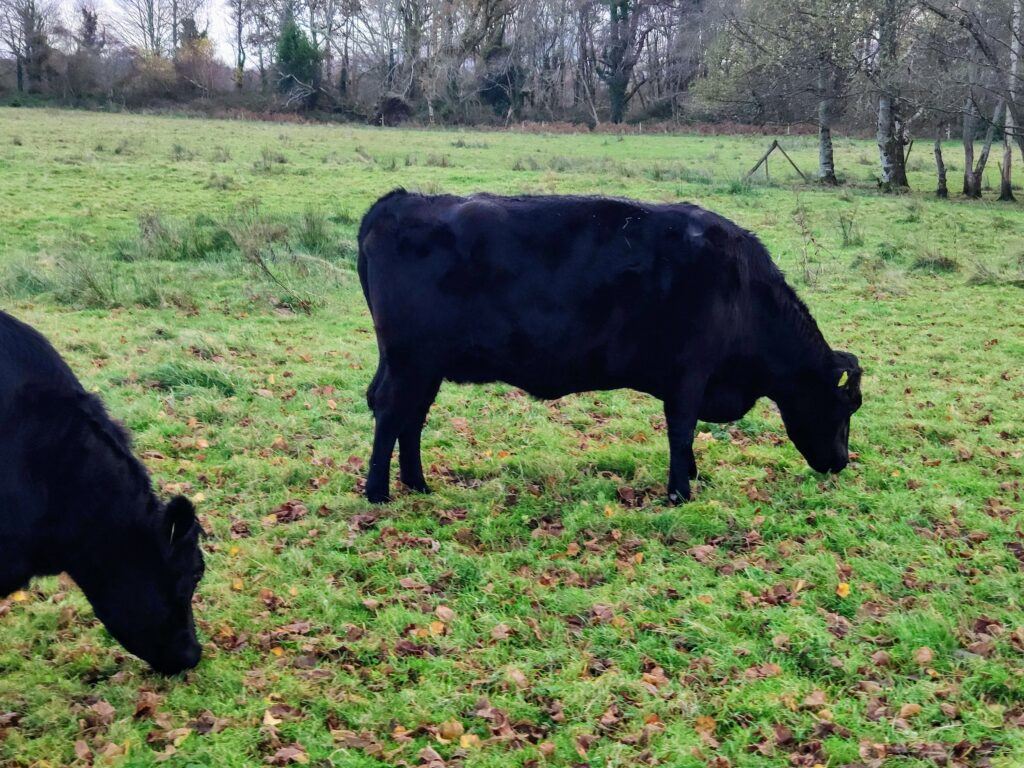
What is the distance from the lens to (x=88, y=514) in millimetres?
4055

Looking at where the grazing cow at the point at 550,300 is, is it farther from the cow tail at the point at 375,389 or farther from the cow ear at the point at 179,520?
the cow ear at the point at 179,520

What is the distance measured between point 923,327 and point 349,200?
41.5 ft

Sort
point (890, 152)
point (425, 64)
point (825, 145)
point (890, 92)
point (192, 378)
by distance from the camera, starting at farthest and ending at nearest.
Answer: point (425, 64)
point (825, 145)
point (890, 152)
point (890, 92)
point (192, 378)

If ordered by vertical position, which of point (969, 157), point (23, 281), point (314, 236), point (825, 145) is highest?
point (825, 145)

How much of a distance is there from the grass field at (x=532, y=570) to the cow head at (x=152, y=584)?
0.78 feet

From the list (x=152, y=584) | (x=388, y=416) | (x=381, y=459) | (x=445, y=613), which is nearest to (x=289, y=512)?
(x=381, y=459)

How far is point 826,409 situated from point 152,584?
5.09m

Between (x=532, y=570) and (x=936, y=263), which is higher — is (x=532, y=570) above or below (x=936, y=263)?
below

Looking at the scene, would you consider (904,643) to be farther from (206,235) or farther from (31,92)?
(31,92)

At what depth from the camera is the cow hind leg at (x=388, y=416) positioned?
6.38m

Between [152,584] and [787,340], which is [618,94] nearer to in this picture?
[787,340]

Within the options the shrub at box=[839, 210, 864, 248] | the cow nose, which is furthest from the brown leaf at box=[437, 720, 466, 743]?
the shrub at box=[839, 210, 864, 248]

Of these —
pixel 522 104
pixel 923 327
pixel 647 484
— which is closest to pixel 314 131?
pixel 522 104

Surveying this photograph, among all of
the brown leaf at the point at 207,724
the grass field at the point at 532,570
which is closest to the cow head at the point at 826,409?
the grass field at the point at 532,570
